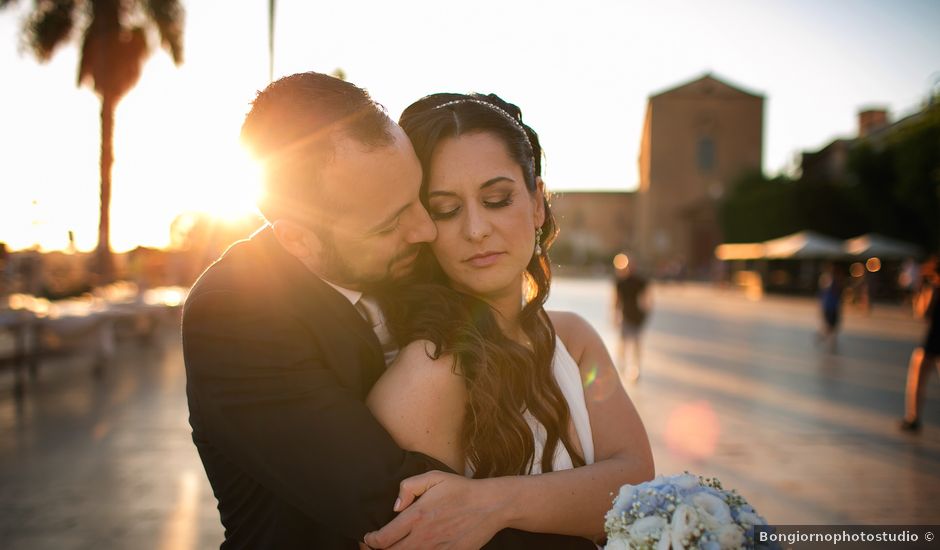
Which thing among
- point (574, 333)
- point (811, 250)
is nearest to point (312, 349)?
point (574, 333)

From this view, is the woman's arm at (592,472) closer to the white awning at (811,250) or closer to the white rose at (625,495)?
the white rose at (625,495)

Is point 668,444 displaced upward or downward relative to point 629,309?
downward

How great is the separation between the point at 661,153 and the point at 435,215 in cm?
6654

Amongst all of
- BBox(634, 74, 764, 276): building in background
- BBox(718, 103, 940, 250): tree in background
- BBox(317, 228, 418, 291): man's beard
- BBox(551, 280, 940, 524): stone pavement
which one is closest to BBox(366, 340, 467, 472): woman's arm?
BBox(317, 228, 418, 291): man's beard

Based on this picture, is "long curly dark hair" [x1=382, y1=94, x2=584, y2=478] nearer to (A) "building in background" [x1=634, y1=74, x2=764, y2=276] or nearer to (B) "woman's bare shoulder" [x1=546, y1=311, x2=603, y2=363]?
(B) "woman's bare shoulder" [x1=546, y1=311, x2=603, y2=363]

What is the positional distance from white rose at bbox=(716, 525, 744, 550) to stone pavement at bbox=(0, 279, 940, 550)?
3.57m

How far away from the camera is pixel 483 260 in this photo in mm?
2242

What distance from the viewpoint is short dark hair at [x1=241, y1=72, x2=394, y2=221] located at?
5.41 ft

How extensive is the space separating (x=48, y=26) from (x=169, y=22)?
251 centimetres

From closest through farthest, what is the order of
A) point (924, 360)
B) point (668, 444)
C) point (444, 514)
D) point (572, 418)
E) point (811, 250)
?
point (444, 514)
point (572, 418)
point (668, 444)
point (924, 360)
point (811, 250)

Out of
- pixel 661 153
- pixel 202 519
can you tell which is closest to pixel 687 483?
pixel 202 519

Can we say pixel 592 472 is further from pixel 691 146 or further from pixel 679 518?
pixel 691 146

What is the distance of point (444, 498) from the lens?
4.99 ft

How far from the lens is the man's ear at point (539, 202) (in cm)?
256
